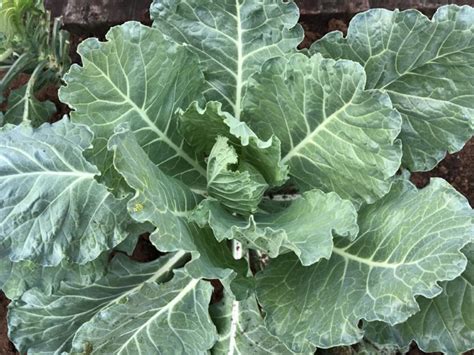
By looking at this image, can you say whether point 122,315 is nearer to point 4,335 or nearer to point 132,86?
point 132,86

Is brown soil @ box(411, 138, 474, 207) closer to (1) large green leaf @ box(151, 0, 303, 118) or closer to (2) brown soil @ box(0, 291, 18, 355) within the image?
(1) large green leaf @ box(151, 0, 303, 118)

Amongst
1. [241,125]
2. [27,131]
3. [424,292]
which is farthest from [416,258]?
[27,131]

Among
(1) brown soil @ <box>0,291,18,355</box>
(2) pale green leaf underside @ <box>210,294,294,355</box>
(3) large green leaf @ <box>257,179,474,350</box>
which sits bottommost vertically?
(1) brown soil @ <box>0,291,18,355</box>

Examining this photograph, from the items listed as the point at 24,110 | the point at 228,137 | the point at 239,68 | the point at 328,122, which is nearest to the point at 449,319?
the point at 328,122

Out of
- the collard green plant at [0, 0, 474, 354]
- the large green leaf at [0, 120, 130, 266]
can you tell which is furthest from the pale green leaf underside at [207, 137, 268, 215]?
the large green leaf at [0, 120, 130, 266]

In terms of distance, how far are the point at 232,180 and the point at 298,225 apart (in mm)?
158

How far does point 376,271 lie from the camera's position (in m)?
1.25

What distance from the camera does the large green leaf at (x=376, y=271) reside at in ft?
3.68

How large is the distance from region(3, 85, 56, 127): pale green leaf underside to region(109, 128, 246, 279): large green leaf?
0.73m

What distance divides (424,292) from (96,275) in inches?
30.5

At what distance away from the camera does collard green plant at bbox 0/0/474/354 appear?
1.19 m

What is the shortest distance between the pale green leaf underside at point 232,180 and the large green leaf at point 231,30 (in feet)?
0.74

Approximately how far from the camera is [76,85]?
1276 millimetres

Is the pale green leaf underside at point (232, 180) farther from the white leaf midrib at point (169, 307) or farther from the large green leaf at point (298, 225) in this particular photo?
the white leaf midrib at point (169, 307)
